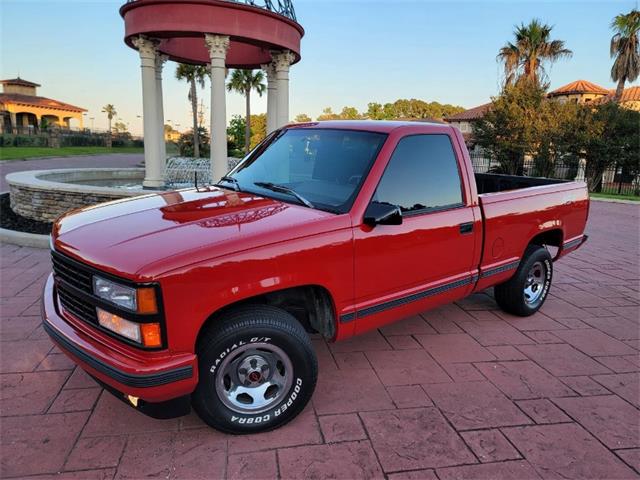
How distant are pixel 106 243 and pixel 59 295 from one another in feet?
2.64

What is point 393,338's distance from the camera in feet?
14.3

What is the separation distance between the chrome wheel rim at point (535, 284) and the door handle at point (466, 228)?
5.15 feet

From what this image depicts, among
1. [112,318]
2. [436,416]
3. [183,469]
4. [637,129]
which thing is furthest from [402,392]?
[637,129]

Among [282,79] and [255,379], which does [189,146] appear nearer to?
[282,79]

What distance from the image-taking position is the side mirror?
2.99 m

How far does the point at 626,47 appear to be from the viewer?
32344mm

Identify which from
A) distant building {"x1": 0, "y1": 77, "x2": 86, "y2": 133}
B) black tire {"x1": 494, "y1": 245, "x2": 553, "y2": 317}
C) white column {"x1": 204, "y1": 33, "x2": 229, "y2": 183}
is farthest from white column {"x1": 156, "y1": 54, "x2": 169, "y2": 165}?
distant building {"x1": 0, "y1": 77, "x2": 86, "y2": 133}

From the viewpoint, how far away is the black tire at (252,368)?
8.59 feet

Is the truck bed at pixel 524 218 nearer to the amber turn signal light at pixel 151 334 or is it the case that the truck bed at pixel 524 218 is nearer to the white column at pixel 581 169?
the amber turn signal light at pixel 151 334

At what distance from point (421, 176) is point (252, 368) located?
1.96 meters

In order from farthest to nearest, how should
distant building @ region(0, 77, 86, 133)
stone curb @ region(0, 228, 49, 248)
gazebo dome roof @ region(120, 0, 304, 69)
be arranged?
distant building @ region(0, 77, 86, 133), gazebo dome roof @ region(120, 0, 304, 69), stone curb @ region(0, 228, 49, 248)

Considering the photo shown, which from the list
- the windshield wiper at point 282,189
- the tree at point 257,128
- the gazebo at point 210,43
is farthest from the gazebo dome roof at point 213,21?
the tree at point 257,128

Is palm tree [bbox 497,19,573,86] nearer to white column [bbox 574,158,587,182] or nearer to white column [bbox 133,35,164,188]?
white column [bbox 574,158,587,182]

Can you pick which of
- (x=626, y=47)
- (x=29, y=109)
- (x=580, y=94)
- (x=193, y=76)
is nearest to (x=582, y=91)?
(x=580, y=94)
